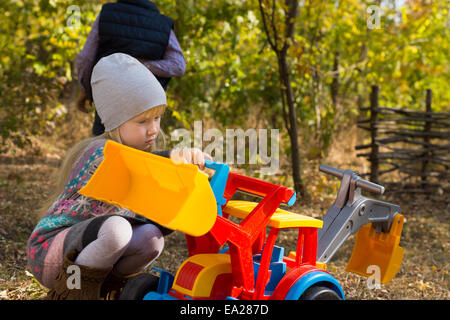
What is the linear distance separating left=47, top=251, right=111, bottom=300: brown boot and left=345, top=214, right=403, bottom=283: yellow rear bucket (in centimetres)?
145

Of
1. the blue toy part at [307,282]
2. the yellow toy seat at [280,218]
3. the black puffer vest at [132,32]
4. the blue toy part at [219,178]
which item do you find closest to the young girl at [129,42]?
the black puffer vest at [132,32]

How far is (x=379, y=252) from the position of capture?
268cm

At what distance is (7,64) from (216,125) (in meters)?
2.99

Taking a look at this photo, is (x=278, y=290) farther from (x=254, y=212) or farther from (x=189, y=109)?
(x=189, y=109)

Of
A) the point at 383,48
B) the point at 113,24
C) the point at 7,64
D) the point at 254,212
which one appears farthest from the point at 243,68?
the point at 254,212

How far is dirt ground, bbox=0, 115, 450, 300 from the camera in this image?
10.0 feet

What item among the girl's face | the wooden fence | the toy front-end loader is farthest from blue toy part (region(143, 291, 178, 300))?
the wooden fence

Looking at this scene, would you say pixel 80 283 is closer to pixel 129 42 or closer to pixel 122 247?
pixel 122 247

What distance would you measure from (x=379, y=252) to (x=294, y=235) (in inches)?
62.8

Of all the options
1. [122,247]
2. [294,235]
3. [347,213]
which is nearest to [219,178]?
[122,247]

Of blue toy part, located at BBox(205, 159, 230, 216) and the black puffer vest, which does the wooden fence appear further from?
blue toy part, located at BBox(205, 159, 230, 216)

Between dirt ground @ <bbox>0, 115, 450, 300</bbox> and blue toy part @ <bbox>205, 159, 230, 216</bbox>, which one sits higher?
blue toy part @ <bbox>205, 159, 230, 216</bbox>

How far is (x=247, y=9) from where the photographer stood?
5.62 m

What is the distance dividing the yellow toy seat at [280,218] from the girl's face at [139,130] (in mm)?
446
